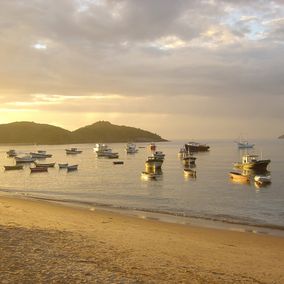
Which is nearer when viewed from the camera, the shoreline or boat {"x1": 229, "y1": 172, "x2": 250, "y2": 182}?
the shoreline

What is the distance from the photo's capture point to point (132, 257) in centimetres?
1265

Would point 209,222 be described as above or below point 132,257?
below

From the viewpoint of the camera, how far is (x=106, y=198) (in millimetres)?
41125

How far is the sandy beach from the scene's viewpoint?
992cm

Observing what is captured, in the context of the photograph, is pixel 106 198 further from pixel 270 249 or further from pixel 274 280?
→ pixel 274 280

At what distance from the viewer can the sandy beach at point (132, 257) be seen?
992 cm

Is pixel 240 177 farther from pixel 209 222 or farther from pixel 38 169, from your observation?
pixel 38 169

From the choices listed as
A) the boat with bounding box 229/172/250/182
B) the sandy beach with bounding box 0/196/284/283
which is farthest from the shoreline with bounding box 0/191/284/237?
the boat with bounding box 229/172/250/182

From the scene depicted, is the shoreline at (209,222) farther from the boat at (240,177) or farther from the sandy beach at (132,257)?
the boat at (240,177)

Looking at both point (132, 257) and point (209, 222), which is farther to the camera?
point (209, 222)

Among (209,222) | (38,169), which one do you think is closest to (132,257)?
(209,222)

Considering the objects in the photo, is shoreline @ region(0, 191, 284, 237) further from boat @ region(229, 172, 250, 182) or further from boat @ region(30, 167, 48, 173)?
boat @ region(30, 167, 48, 173)

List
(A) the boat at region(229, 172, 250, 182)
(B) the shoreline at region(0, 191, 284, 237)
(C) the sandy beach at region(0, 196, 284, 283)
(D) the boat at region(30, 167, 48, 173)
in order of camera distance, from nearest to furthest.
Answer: (C) the sandy beach at region(0, 196, 284, 283) < (B) the shoreline at region(0, 191, 284, 237) < (A) the boat at region(229, 172, 250, 182) < (D) the boat at region(30, 167, 48, 173)

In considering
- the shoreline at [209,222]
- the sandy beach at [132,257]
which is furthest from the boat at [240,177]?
the sandy beach at [132,257]
